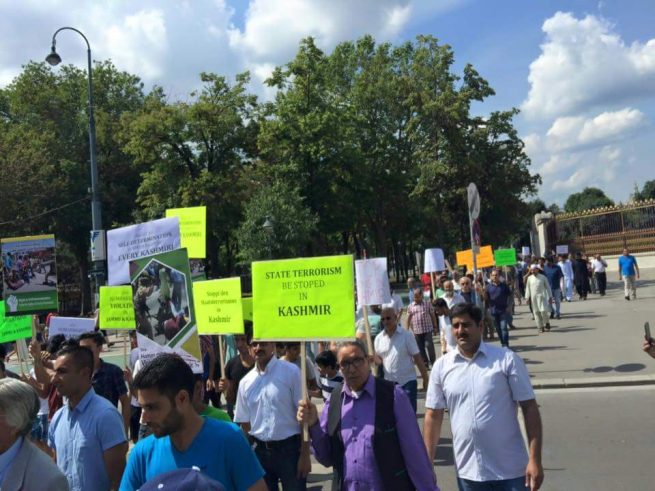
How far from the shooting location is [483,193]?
37.6 meters

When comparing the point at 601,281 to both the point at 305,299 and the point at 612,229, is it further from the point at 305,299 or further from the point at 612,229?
the point at 305,299

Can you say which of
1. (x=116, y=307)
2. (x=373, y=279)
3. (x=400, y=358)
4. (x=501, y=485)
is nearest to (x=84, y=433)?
(x=501, y=485)

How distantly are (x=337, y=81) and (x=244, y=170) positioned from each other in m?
11.9

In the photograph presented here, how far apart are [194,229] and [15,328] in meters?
3.22

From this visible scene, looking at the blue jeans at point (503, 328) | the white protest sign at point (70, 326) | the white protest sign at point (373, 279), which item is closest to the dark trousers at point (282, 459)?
the white protest sign at point (373, 279)

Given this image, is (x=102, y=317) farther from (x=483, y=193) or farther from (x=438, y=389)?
(x=483, y=193)

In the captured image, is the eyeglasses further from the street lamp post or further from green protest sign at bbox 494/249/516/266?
green protest sign at bbox 494/249/516/266

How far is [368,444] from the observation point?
3500 mm

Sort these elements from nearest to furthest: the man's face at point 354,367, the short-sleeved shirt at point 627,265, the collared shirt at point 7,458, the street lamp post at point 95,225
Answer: the collared shirt at point 7,458 < the man's face at point 354,367 < the street lamp post at point 95,225 < the short-sleeved shirt at point 627,265

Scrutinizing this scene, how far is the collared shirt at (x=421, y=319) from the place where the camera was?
1193 centimetres

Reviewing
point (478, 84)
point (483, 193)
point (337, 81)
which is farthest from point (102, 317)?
point (337, 81)

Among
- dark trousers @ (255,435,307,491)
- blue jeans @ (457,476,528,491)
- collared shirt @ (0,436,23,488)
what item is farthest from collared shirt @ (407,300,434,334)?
collared shirt @ (0,436,23,488)

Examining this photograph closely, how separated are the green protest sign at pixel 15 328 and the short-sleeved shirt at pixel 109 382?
310 centimetres

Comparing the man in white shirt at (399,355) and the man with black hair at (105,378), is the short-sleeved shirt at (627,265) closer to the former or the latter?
the man in white shirt at (399,355)
